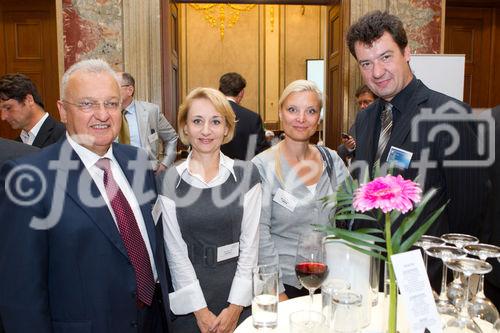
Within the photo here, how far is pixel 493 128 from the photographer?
2006mm

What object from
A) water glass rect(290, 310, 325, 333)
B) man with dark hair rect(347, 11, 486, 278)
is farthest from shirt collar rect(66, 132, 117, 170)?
man with dark hair rect(347, 11, 486, 278)

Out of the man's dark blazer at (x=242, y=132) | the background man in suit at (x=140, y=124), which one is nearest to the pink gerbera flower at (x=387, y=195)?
the background man in suit at (x=140, y=124)

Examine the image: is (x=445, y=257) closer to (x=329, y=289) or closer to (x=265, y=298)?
(x=329, y=289)

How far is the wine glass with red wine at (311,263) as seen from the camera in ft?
4.51

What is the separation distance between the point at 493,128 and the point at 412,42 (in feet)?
13.0

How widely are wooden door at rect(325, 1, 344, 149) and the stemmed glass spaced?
14.9 ft

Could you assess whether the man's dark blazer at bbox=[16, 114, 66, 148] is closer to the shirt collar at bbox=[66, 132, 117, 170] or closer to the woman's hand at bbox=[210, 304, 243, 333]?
the shirt collar at bbox=[66, 132, 117, 170]

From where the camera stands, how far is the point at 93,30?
5.33 m

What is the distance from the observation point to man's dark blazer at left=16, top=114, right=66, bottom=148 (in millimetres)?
3193

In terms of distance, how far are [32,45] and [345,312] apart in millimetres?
6802

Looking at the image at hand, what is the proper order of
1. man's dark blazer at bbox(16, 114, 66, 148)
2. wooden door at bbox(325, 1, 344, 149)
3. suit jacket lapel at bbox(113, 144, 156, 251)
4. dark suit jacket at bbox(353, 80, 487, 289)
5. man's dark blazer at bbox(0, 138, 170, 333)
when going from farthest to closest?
1. wooden door at bbox(325, 1, 344, 149)
2. man's dark blazer at bbox(16, 114, 66, 148)
3. dark suit jacket at bbox(353, 80, 487, 289)
4. suit jacket lapel at bbox(113, 144, 156, 251)
5. man's dark blazer at bbox(0, 138, 170, 333)

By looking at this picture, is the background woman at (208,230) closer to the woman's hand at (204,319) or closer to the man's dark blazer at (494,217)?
the woman's hand at (204,319)

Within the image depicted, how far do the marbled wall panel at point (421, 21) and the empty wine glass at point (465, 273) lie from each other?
490 cm

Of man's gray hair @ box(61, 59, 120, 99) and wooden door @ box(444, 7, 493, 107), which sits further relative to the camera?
wooden door @ box(444, 7, 493, 107)
